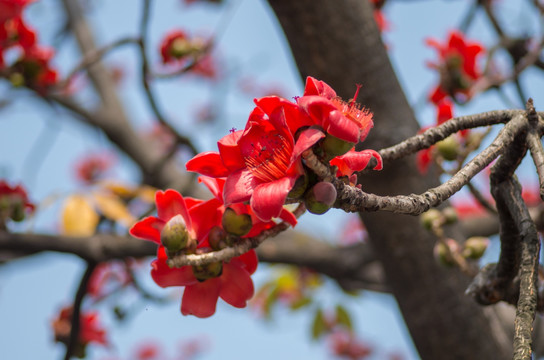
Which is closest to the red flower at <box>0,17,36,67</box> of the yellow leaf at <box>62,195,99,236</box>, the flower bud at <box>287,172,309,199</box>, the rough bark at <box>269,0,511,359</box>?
the yellow leaf at <box>62,195,99,236</box>

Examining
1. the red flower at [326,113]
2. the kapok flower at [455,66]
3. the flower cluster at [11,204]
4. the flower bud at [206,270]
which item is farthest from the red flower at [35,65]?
the red flower at [326,113]

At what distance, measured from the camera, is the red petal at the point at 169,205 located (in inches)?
27.3

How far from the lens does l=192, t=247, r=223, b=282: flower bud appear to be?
673mm

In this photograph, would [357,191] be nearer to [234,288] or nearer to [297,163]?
[297,163]

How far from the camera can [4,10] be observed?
1613mm

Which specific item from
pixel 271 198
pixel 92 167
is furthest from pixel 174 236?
pixel 92 167

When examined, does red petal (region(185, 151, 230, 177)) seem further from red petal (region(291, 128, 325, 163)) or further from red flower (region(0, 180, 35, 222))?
red flower (region(0, 180, 35, 222))

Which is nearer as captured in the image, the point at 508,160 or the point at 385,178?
the point at 508,160

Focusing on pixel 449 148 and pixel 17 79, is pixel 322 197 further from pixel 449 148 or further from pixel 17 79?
pixel 17 79

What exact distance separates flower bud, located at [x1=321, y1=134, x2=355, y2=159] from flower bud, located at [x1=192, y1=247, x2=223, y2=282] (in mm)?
230

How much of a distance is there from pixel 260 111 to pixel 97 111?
229 cm

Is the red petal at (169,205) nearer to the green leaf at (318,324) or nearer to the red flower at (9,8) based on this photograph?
the red flower at (9,8)

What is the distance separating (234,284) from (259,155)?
22 cm

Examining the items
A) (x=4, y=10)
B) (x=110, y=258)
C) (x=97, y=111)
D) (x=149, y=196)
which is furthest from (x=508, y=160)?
(x=97, y=111)
